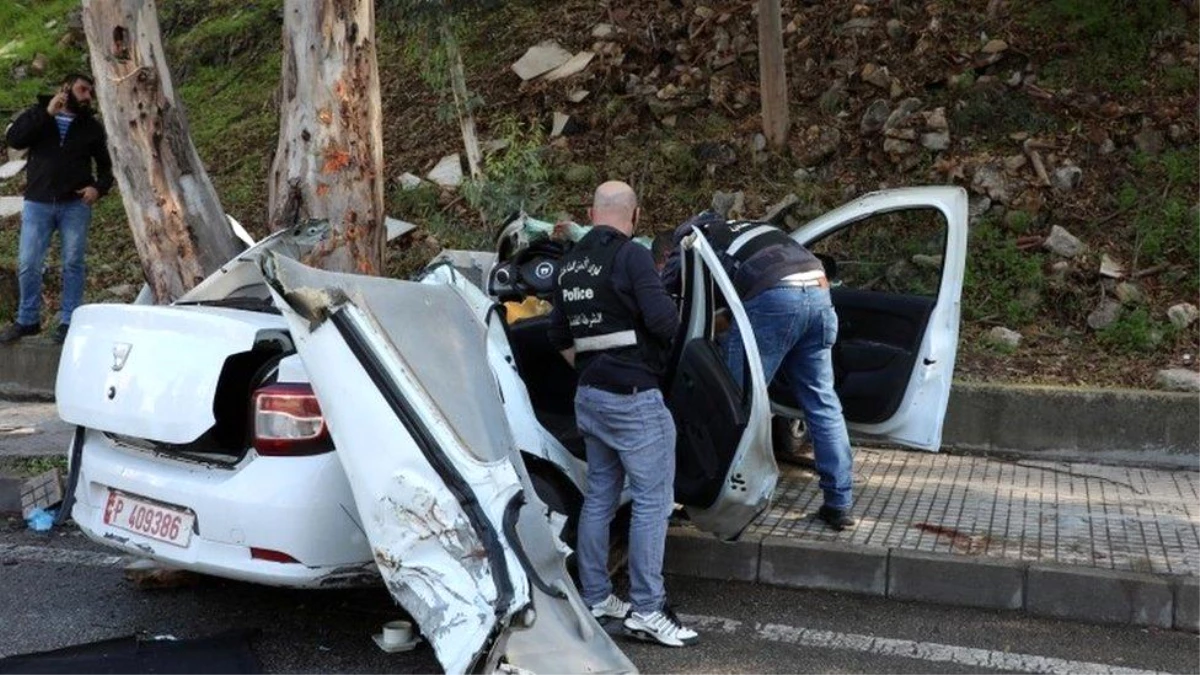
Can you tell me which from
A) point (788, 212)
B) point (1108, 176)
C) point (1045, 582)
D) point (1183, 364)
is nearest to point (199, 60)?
point (788, 212)

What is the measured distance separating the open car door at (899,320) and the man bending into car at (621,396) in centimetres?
182

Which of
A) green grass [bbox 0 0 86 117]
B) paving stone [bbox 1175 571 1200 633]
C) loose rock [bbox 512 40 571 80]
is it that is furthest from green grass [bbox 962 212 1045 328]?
green grass [bbox 0 0 86 117]

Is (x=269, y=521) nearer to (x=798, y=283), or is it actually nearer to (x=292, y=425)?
(x=292, y=425)

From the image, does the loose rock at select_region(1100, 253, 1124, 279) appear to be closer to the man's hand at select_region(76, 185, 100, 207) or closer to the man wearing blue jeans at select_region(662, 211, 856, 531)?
the man wearing blue jeans at select_region(662, 211, 856, 531)

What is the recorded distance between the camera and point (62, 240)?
898 cm

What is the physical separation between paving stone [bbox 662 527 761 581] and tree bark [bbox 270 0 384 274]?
7.72ft

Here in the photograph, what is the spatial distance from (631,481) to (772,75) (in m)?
5.93

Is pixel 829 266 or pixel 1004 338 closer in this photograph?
pixel 829 266

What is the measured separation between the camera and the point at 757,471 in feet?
16.2

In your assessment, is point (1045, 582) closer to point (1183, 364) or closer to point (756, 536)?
point (756, 536)

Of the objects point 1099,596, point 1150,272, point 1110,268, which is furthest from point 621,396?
point 1150,272

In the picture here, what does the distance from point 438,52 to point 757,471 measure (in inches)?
260

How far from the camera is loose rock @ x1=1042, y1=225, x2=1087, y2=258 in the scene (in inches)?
341

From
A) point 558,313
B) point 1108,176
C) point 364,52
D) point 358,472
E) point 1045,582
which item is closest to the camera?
point 358,472
